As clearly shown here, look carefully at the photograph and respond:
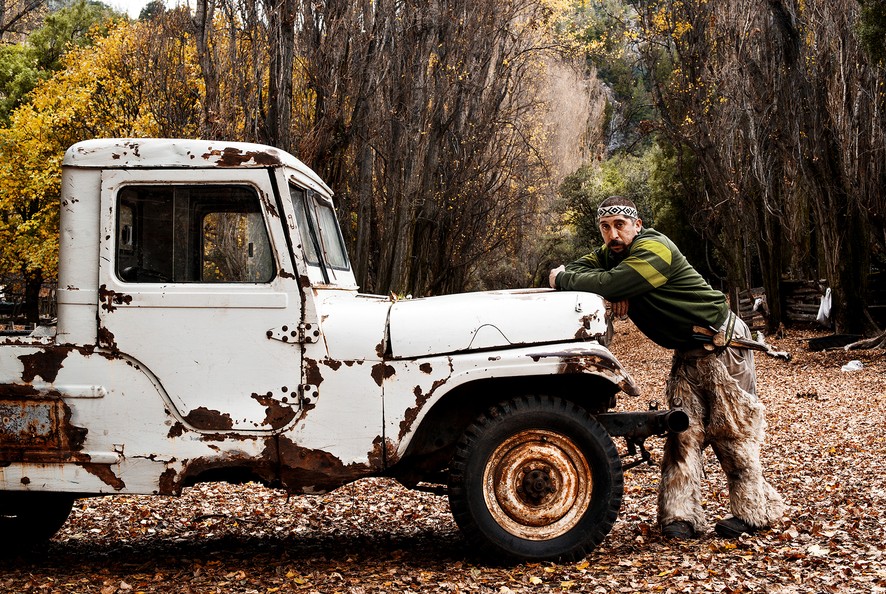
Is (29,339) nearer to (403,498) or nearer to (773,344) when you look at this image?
(403,498)

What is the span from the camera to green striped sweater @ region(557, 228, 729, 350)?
5309 millimetres

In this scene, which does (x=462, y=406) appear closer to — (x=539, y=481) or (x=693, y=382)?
(x=539, y=481)

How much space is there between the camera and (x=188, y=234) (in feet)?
16.8

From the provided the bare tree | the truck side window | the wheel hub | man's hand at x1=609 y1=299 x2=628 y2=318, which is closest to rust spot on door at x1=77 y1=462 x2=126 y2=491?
the truck side window

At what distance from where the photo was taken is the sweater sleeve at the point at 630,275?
5.28m

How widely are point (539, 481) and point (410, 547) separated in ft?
3.65

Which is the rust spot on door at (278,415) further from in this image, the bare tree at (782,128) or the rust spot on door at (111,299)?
the bare tree at (782,128)

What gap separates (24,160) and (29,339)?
27.0 meters

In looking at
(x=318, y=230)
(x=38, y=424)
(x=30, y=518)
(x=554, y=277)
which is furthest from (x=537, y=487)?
(x=30, y=518)

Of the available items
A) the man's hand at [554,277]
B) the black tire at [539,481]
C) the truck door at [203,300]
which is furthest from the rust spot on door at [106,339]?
the man's hand at [554,277]

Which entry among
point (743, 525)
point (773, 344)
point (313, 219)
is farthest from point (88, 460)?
point (773, 344)

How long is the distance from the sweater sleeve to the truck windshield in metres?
1.38

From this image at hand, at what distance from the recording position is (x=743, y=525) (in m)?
5.53

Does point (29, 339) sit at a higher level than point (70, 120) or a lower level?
lower
